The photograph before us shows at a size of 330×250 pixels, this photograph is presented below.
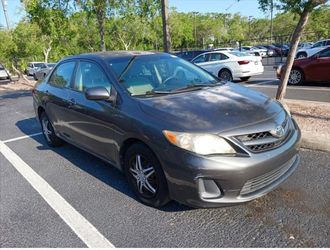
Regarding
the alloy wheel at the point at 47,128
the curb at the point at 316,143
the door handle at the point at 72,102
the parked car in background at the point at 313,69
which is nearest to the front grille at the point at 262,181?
the curb at the point at 316,143

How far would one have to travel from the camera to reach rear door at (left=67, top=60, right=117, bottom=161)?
152 inches

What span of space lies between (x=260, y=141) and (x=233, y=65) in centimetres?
1119

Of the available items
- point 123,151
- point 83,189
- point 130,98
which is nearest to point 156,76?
point 130,98

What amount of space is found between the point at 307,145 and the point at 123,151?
2757 mm

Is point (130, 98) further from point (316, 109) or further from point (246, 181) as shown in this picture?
point (316, 109)

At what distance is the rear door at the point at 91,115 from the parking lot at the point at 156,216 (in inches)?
18.2

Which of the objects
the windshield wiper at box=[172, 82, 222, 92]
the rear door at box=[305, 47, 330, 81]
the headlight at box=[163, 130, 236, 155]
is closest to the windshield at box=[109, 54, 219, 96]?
→ the windshield wiper at box=[172, 82, 222, 92]

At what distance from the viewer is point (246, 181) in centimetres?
293

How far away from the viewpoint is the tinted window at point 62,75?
4976mm

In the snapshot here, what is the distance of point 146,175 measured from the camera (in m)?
3.42

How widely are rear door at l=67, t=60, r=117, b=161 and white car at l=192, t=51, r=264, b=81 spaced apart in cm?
957

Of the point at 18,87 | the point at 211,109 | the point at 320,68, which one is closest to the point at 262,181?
the point at 211,109

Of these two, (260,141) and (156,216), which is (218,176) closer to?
(260,141)

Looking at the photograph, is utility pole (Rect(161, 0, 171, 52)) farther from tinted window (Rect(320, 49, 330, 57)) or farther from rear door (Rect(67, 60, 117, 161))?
tinted window (Rect(320, 49, 330, 57))
